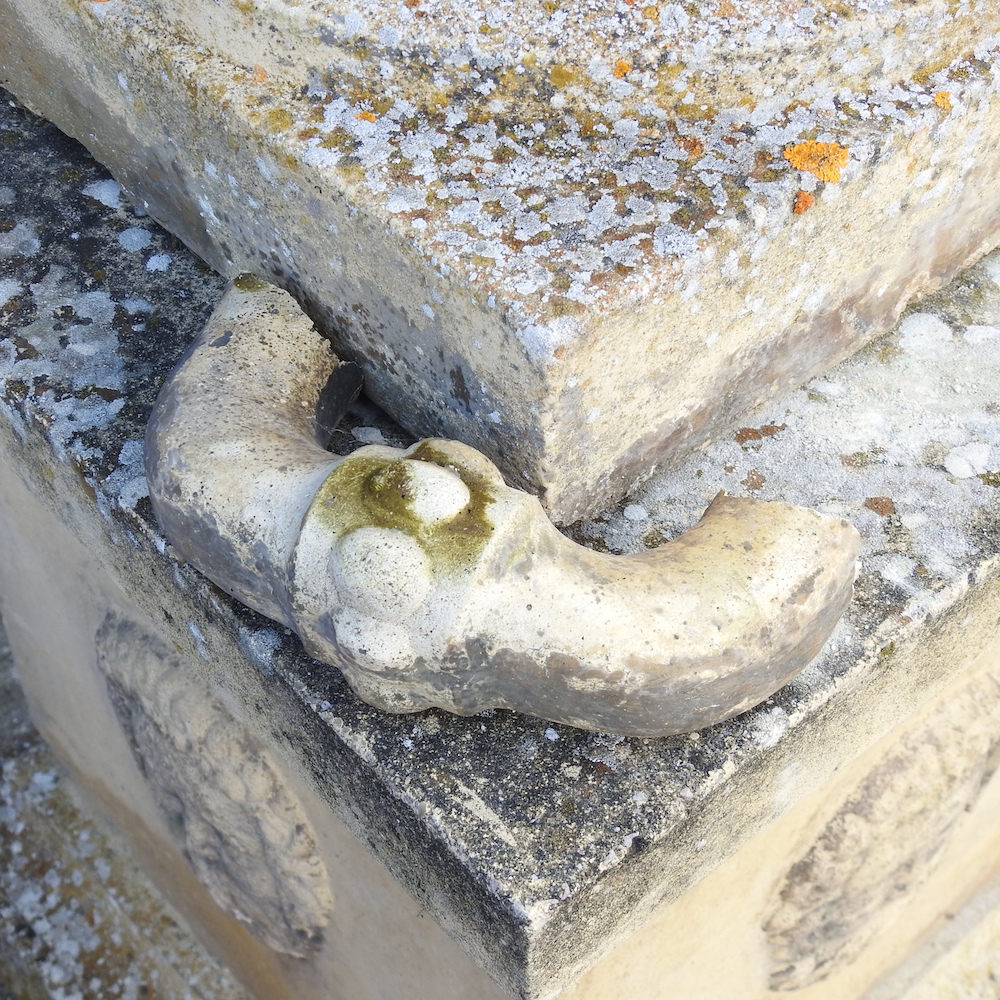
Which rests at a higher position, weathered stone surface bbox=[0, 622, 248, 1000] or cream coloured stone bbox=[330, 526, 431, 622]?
cream coloured stone bbox=[330, 526, 431, 622]

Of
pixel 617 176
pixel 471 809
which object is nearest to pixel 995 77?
pixel 617 176

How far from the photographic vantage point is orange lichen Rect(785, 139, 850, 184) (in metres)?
1.37

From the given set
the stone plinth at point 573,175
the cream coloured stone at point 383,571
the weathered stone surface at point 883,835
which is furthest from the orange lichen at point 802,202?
the weathered stone surface at point 883,835

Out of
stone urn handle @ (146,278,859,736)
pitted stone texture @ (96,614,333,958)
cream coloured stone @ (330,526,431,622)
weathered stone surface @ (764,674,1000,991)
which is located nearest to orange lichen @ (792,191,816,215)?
stone urn handle @ (146,278,859,736)

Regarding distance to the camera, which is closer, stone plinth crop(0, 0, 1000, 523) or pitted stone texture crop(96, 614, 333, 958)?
stone plinth crop(0, 0, 1000, 523)

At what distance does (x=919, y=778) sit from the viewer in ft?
6.77

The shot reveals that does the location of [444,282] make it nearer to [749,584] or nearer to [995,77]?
[749,584]

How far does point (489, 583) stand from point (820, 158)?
2.35 feet

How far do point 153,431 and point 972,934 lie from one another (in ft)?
8.13

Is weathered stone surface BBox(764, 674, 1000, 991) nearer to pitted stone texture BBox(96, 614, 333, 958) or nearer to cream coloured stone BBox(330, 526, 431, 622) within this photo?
pitted stone texture BBox(96, 614, 333, 958)

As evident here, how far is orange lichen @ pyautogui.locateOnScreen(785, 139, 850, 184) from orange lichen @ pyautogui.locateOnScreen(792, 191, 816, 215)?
4 centimetres

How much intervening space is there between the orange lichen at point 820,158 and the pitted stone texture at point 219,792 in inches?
50.4

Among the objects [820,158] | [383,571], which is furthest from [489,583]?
[820,158]

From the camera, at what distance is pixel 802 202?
1.35 meters
